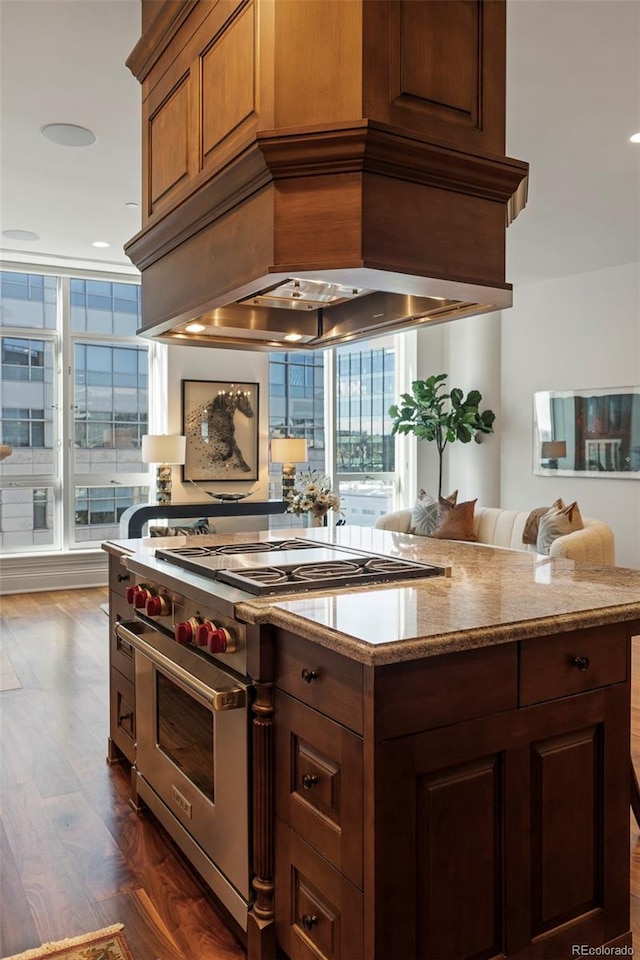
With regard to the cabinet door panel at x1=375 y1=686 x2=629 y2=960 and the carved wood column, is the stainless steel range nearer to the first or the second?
the carved wood column

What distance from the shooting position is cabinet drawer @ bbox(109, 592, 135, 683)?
8.89 feet

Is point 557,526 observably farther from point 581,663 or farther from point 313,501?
point 581,663

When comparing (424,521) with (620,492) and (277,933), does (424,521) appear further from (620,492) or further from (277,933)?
(277,933)

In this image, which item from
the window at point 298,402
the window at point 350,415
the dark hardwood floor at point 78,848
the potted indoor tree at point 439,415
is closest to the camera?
the dark hardwood floor at point 78,848

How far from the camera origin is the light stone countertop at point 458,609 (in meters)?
1.40

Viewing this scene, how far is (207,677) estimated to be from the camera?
1.91m

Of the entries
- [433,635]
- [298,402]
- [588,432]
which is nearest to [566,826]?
[433,635]

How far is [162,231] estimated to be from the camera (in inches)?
88.0

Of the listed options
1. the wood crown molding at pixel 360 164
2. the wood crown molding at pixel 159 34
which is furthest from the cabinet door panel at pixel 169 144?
the wood crown molding at pixel 360 164

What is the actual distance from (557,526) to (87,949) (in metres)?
3.79

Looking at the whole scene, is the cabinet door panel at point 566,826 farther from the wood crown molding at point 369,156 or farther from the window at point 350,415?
the window at point 350,415

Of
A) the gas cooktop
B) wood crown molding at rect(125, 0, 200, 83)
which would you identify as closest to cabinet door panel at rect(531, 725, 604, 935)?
the gas cooktop

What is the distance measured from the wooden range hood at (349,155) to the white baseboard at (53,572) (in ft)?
17.6

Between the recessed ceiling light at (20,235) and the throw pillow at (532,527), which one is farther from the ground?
the recessed ceiling light at (20,235)
